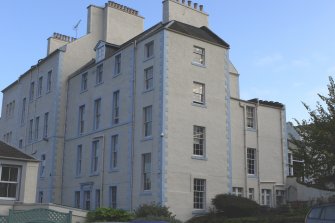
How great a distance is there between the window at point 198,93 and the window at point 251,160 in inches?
241

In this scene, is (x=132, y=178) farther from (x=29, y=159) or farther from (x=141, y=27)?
(x=141, y=27)

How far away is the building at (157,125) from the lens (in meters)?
30.1

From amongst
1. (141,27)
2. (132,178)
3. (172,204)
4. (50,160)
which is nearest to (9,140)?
(50,160)

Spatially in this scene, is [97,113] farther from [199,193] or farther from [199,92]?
[199,193]

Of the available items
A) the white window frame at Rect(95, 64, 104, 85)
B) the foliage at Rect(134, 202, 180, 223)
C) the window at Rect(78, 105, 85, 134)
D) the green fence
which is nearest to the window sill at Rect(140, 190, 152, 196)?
the foliage at Rect(134, 202, 180, 223)

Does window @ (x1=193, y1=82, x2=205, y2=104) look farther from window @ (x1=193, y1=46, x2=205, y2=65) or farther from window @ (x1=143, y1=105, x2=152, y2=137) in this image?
window @ (x1=143, y1=105, x2=152, y2=137)

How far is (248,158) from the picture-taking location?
116ft

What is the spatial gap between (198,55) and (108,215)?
13.4 meters

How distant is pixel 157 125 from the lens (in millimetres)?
29750

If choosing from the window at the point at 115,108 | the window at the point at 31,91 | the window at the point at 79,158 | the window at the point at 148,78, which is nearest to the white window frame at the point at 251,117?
the window at the point at 148,78

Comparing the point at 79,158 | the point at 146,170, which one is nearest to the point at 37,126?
the point at 79,158

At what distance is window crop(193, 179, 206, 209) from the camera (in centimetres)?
3015

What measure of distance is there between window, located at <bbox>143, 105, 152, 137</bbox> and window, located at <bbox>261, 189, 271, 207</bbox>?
→ 10196mm

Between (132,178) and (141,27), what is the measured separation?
1816 centimetres
